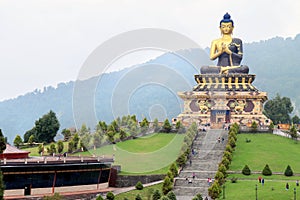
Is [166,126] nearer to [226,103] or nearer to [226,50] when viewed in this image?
[226,103]

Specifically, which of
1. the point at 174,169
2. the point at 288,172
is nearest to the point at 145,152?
the point at 174,169

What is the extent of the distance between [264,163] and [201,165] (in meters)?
4.29

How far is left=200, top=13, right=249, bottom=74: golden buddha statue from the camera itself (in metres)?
58.2

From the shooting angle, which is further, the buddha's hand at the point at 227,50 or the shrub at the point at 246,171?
the buddha's hand at the point at 227,50

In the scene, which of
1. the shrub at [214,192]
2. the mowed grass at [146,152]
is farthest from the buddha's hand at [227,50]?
the shrub at [214,192]

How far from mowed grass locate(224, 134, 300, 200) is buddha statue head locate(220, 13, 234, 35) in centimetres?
1600

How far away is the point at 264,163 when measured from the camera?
1463 inches

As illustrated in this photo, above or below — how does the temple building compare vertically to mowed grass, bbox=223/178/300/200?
above

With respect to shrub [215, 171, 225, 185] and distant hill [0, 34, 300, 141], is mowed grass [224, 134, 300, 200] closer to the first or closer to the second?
shrub [215, 171, 225, 185]

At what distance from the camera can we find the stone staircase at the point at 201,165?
33.3 m

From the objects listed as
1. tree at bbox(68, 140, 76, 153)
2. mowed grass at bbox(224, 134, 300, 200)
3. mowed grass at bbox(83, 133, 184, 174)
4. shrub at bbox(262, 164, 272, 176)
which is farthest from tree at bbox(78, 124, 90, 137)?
shrub at bbox(262, 164, 272, 176)

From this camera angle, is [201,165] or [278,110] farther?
[278,110]

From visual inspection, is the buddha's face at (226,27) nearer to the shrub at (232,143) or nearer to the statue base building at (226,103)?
the statue base building at (226,103)

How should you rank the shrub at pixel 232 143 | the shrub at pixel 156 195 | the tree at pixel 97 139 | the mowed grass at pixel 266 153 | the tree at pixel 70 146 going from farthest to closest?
the tree at pixel 97 139, the tree at pixel 70 146, the shrub at pixel 232 143, the mowed grass at pixel 266 153, the shrub at pixel 156 195
